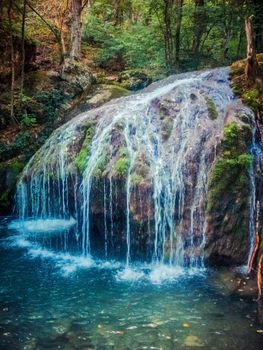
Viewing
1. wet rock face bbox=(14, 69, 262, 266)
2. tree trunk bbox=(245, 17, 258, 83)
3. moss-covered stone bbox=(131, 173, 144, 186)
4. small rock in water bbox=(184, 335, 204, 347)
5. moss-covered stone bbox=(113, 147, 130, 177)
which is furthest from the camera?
tree trunk bbox=(245, 17, 258, 83)

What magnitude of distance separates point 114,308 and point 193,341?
4.44 feet

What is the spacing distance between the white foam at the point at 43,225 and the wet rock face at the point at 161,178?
0.25 m

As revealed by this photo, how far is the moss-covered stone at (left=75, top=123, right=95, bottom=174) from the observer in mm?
8492

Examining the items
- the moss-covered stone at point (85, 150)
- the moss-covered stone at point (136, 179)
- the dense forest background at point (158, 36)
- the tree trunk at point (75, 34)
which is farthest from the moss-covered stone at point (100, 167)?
the tree trunk at point (75, 34)

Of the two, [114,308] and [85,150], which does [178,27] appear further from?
[114,308]

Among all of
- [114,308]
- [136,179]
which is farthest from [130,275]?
[136,179]

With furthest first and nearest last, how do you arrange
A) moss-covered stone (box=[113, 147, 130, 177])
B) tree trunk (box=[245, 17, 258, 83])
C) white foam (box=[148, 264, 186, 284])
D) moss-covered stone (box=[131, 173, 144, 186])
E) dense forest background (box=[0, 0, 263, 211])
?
dense forest background (box=[0, 0, 263, 211]) < tree trunk (box=[245, 17, 258, 83]) < moss-covered stone (box=[113, 147, 130, 177]) < moss-covered stone (box=[131, 173, 144, 186]) < white foam (box=[148, 264, 186, 284])

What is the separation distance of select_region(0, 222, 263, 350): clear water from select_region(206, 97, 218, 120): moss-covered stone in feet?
11.0

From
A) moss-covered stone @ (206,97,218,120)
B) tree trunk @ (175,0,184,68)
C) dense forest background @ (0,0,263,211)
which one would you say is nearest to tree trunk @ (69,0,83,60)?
dense forest background @ (0,0,263,211)

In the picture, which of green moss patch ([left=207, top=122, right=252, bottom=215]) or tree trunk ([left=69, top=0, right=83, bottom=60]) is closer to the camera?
green moss patch ([left=207, top=122, right=252, bottom=215])

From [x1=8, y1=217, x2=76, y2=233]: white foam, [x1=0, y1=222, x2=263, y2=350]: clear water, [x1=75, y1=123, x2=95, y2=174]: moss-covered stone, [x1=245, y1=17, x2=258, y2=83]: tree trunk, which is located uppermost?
[x1=245, y1=17, x2=258, y2=83]: tree trunk

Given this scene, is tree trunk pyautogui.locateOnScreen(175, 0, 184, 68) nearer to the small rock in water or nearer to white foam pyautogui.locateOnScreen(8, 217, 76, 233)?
white foam pyautogui.locateOnScreen(8, 217, 76, 233)

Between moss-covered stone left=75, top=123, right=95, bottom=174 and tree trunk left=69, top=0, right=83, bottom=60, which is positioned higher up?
tree trunk left=69, top=0, right=83, bottom=60

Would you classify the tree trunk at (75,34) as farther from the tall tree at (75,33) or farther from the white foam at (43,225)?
the white foam at (43,225)
